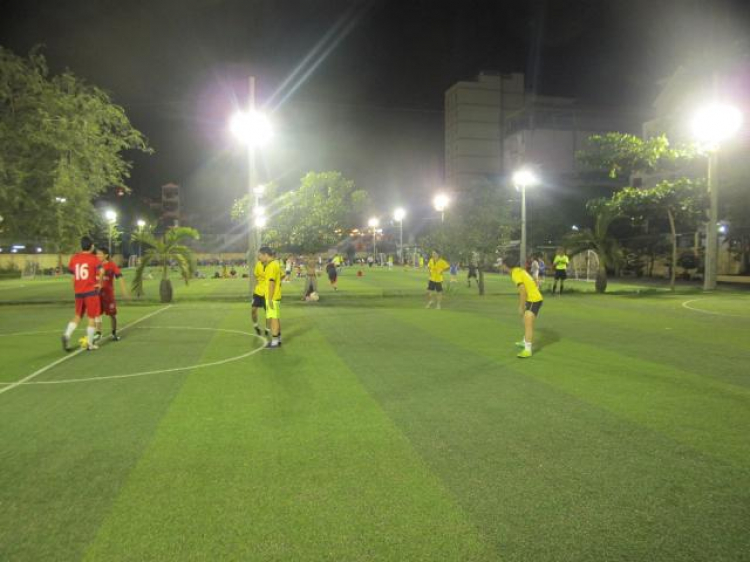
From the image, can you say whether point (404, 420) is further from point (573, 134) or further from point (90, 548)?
point (573, 134)

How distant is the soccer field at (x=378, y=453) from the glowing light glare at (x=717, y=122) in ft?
56.0

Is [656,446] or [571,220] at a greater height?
[571,220]

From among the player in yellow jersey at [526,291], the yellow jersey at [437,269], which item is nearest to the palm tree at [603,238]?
the yellow jersey at [437,269]

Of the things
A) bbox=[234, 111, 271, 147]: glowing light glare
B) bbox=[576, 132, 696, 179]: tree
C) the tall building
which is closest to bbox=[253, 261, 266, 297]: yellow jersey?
bbox=[234, 111, 271, 147]: glowing light glare

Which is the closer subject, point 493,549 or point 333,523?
point 493,549

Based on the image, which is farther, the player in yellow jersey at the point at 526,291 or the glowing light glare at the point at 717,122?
the glowing light glare at the point at 717,122

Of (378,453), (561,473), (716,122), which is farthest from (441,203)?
(561,473)

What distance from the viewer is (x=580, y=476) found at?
4.79m

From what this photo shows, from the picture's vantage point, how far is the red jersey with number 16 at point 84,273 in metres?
11.0

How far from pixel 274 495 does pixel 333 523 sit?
2.28ft

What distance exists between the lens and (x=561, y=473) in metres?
4.87

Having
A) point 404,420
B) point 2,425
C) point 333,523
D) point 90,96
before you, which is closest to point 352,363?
point 404,420

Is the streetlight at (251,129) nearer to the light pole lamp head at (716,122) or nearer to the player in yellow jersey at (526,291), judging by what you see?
the player in yellow jersey at (526,291)

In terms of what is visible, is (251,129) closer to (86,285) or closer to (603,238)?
(86,285)
